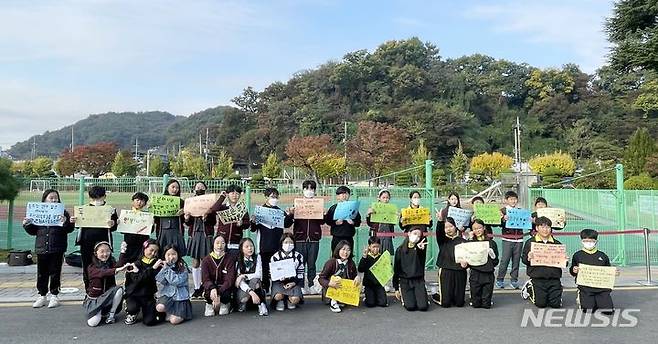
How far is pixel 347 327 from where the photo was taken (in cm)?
573

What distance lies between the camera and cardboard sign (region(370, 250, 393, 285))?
6.70m

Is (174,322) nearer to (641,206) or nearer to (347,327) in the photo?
(347,327)

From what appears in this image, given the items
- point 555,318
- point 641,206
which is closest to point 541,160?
point 641,206

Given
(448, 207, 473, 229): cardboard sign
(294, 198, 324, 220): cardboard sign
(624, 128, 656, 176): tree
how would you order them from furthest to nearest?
(624, 128, 656, 176): tree
(294, 198, 324, 220): cardboard sign
(448, 207, 473, 229): cardboard sign

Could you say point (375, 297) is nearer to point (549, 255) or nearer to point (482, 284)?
point (482, 284)

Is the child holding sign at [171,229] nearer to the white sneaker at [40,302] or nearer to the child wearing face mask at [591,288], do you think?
the white sneaker at [40,302]

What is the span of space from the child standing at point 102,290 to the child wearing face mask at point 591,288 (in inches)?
214

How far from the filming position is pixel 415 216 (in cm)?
756

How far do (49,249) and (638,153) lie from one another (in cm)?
2891

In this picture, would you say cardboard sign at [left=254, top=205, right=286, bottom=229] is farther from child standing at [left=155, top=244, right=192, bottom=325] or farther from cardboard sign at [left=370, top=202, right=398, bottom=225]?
cardboard sign at [left=370, top=202, right=398, bottom=225]

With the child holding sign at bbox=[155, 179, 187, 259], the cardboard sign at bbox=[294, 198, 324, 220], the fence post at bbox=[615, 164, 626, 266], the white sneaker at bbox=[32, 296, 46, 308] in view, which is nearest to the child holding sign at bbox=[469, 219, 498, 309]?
the cardboard sign at bbox=[294, 198, 324, 220]

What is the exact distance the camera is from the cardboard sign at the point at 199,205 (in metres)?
6.86

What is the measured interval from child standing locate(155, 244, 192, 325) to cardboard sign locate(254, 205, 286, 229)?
133 cm

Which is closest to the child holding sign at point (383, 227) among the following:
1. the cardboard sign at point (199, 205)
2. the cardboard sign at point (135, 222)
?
the cardboard sign at point (199, 205)
